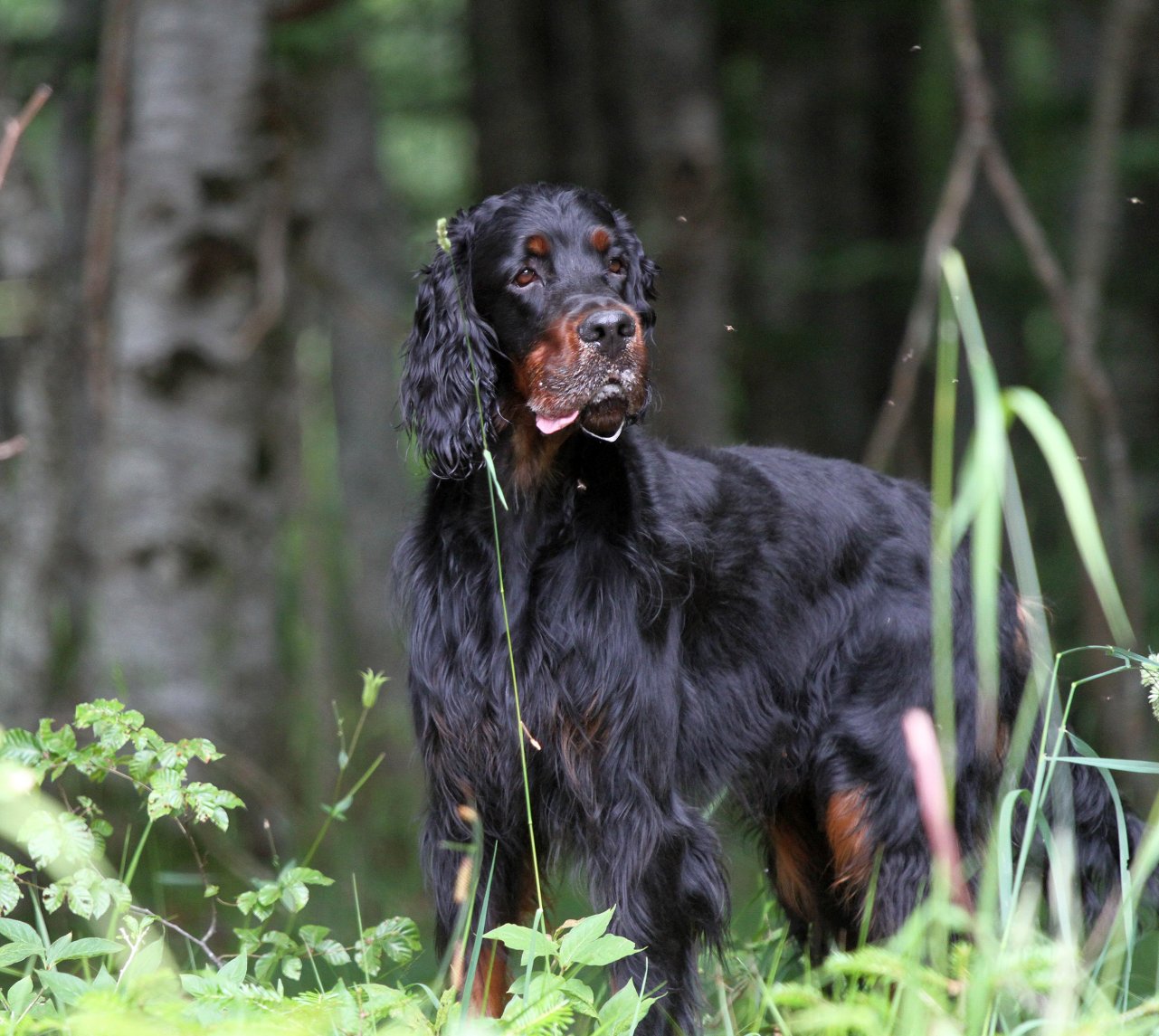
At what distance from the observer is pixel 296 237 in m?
6.13

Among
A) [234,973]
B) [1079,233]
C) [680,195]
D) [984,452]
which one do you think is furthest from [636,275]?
[680,195]

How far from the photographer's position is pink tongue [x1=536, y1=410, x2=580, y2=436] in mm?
3160

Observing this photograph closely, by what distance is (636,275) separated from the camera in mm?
3611

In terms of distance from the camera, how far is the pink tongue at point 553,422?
3.16 meters

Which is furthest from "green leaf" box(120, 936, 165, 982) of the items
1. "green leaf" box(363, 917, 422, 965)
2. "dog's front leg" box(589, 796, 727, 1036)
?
"dog's front leg" box(589, 796, 727, 1036)

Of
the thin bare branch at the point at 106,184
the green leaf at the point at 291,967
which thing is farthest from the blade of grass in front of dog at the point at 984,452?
the thin bare branch at the point at 106,184

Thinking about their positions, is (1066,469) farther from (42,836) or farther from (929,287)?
(929,287)

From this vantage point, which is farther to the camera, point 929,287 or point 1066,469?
point 929,287

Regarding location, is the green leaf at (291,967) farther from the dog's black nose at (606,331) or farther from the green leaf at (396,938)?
the dog's black nose at (606,331)

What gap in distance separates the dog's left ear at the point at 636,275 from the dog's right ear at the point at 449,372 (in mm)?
386

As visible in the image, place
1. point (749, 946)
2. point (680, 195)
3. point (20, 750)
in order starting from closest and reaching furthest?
point (20, 750), point (749, 946), point (680, 195)

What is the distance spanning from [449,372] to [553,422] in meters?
0.32

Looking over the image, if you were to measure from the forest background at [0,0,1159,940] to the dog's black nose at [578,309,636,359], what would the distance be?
17.8 inches

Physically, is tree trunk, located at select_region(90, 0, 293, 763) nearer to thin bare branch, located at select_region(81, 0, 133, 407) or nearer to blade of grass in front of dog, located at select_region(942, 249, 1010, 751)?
thin bare branch, located at select_region(81, 0, 133, 407)
